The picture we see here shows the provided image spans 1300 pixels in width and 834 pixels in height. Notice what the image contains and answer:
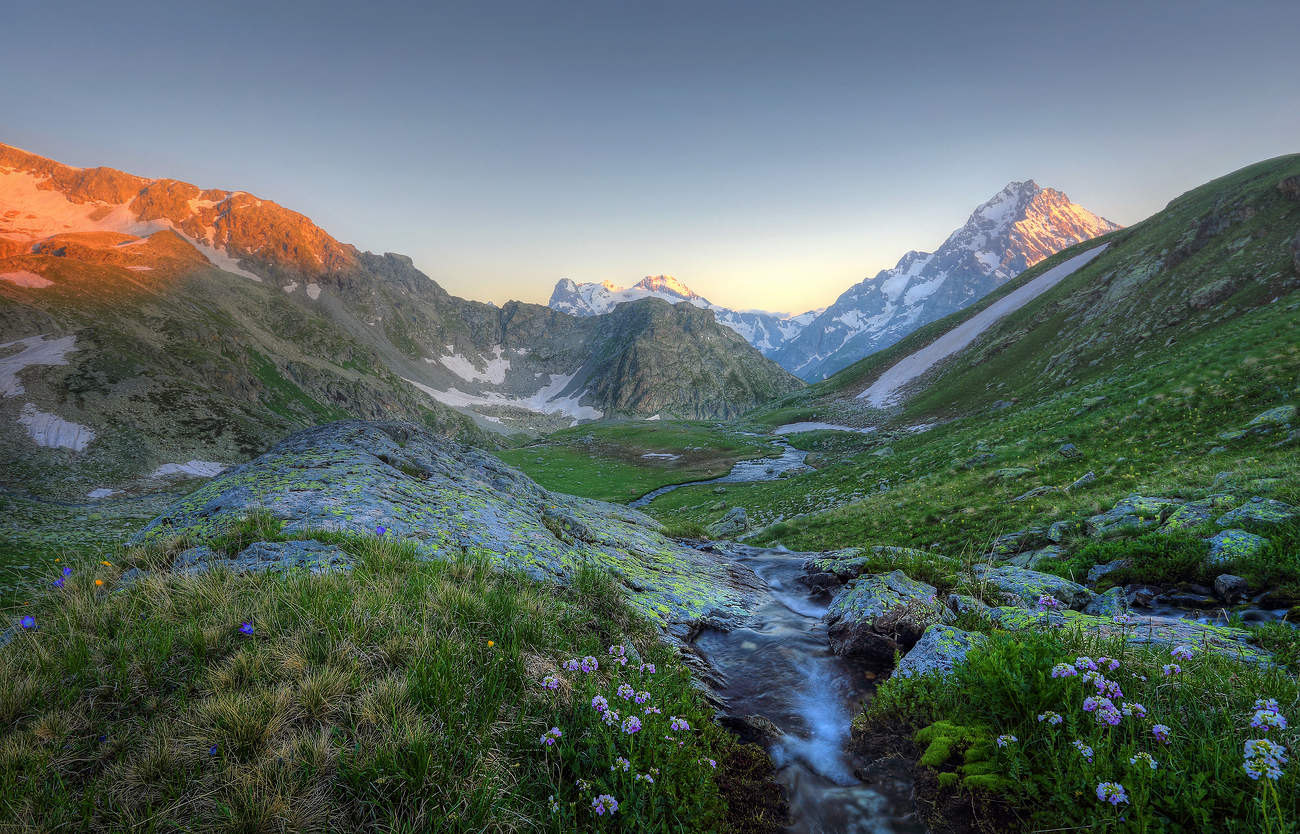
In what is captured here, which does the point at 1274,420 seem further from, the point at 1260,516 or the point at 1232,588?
→ the point at 1232,588

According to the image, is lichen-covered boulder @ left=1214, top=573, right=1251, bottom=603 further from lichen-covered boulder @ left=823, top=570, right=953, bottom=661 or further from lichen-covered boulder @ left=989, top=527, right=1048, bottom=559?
lichen-covered boulder @ left=989, top=527, right=1048, bottom=559

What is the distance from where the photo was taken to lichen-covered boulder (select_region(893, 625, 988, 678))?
6027 millimetres

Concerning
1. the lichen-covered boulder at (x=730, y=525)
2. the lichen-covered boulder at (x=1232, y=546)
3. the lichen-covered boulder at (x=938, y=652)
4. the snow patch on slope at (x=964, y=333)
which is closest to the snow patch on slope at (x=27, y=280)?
the lichen-covered boulder at (x=730, y=525)

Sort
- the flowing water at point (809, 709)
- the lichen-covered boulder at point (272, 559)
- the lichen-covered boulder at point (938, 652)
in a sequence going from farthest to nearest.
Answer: the lichen-covered boulder at point (272, 559), the lichen-covered boulder at point (938, 652), the flowing water at point (809, 709)

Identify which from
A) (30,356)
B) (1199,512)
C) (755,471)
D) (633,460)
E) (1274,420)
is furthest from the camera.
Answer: (633,460)

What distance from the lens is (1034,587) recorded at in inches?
352

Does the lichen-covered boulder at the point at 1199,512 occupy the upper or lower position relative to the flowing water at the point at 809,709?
upper

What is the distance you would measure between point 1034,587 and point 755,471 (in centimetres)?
5691

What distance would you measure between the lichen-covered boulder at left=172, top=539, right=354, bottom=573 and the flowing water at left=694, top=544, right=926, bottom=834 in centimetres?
618

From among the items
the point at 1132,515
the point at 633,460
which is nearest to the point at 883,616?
the point at 1132,515

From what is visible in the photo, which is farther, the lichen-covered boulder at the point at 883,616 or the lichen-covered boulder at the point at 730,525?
the lichen-covered boulder at the point at 730,525

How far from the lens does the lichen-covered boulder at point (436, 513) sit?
813 centimetres

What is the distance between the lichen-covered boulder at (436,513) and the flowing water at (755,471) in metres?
38.2

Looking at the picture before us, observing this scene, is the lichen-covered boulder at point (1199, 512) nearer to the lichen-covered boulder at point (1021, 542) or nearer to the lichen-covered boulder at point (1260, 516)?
the lichen-covered boulder at point (1260, 516)
